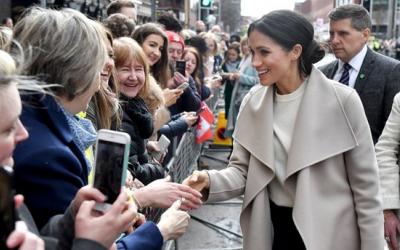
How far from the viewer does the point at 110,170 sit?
63.4 inches

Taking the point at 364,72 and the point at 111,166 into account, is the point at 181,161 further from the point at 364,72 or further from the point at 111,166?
the point at 111,166

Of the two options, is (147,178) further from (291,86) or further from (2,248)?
(2,248)

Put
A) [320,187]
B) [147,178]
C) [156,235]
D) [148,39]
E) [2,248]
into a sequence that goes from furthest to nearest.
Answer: [148,39], [147,178], [320,187], [156,235], [2,248]

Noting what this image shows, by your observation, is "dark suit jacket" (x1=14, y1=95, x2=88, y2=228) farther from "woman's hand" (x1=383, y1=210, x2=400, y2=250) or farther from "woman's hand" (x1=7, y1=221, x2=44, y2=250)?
"woman's hand" (x1=383, y1=210, x2=400, y2=250)

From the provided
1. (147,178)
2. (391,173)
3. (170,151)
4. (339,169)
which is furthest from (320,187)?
(170,151)

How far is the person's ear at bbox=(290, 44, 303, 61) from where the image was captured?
8.75 feet

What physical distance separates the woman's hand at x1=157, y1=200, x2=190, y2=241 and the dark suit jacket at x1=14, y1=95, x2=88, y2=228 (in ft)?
1.43

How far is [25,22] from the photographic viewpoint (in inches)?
83.4

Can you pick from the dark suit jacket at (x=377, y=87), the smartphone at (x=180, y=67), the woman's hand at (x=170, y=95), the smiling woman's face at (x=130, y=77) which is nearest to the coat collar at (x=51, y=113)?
the smiling woman's face at (x=130, y=77)

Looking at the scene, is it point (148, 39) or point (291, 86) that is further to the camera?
point (148, 39)

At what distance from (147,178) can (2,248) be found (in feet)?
7.18

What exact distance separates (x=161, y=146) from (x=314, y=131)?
171 centimetres

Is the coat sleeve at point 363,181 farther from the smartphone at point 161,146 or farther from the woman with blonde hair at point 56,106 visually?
the smartphone at point 161,146

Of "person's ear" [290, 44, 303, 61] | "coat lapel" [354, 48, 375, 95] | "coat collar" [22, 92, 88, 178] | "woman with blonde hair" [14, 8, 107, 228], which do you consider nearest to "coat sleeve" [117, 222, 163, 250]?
"woman with blonde hair" [14, 8, 107, 228]
